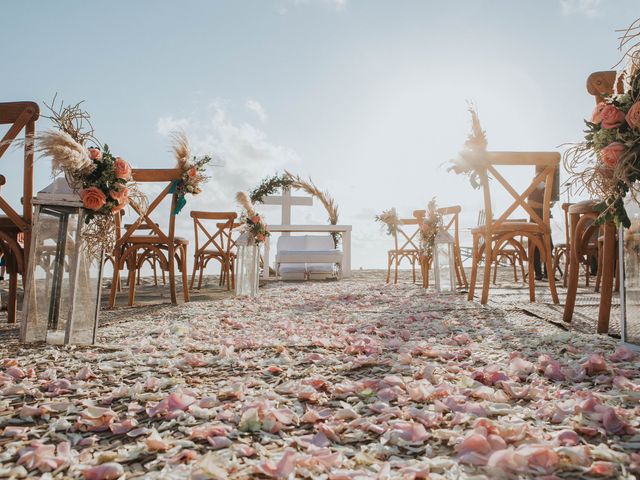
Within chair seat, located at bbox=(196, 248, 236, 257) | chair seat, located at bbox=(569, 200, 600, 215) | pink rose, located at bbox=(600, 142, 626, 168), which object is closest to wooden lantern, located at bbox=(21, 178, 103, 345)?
pink rose, located at bbox=(600, 142, 626, 168)

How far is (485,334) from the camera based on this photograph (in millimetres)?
2467

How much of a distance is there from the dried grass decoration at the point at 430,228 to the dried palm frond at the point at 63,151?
425 centimetres

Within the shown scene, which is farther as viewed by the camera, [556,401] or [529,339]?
[529,339]

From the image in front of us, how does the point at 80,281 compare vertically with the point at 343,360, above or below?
above

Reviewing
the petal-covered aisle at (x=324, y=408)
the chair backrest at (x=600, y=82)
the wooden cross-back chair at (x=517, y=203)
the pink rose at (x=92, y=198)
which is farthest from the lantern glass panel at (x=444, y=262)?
the pink rose at (x=92, y=198)

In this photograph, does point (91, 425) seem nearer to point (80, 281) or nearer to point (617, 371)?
point (80, 281)

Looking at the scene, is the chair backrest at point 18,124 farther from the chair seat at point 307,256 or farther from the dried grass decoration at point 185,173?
the chair seat at point 307,256

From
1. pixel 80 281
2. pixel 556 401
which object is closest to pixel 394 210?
pixel 80 281

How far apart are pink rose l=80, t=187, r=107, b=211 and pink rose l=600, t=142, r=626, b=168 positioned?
2410mm

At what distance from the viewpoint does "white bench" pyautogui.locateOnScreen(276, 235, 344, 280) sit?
8656 millimetres

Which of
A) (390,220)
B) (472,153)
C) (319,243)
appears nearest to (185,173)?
(472,153)

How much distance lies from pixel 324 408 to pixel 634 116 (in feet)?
5.55

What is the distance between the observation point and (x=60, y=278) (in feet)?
7.68

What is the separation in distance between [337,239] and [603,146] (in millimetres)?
8428
